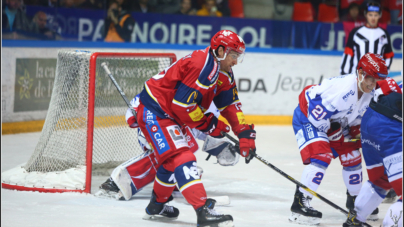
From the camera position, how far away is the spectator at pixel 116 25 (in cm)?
663

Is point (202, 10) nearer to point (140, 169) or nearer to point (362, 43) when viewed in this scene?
point (362, 43)

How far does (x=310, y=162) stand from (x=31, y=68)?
368 centimetres

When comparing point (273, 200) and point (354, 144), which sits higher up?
point (354, 144)

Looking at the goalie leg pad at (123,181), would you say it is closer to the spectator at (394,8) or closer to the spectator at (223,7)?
the spectator at (223,7)

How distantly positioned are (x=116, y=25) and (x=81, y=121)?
3.07 meters

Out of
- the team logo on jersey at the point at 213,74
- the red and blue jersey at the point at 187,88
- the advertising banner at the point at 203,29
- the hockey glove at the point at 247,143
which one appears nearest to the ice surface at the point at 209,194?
the hockey glove at the point at 247,143

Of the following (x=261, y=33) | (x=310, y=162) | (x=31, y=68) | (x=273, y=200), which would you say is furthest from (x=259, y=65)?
(x=310, y=162)

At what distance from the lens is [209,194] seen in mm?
3846

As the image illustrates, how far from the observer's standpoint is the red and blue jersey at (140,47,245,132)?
2795 mm

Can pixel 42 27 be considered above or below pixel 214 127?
below

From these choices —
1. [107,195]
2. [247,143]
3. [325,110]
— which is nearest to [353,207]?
[325,110]

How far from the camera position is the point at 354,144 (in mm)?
3291

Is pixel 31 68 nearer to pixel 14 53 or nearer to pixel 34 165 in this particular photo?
pixel 14 53

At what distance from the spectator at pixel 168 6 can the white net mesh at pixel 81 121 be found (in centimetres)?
273
